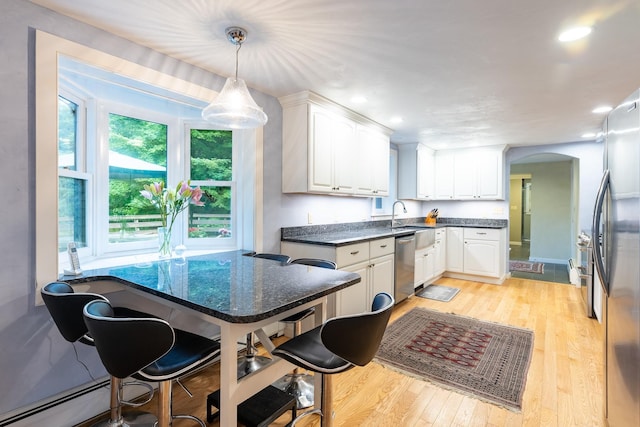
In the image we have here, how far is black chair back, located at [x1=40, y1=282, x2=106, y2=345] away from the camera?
1.39m

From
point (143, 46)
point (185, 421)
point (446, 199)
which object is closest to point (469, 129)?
point (446, 199)

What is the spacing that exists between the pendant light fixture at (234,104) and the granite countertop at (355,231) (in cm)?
137

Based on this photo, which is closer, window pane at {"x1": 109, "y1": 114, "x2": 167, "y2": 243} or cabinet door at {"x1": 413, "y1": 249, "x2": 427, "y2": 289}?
window pane at {"x1": 109, "y1": 114, "x2": 167, "y2": 243}

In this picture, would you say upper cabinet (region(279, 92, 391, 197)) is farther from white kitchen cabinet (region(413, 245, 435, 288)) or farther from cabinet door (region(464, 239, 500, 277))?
cabinet door (region(464, 239, 500, 277))

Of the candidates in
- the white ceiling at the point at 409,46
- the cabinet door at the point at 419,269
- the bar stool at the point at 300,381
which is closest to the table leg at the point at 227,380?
the bar stool at the point at 300,381

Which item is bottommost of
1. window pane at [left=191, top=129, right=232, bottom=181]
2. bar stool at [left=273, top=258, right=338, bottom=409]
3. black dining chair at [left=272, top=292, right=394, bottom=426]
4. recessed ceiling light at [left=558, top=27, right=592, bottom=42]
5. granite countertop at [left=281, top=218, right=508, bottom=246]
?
bar stool at [left=273, top=258, right=338, bottom=409]

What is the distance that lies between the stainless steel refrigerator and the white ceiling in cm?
68

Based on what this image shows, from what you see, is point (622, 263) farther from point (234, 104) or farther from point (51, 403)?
point (51, 403)

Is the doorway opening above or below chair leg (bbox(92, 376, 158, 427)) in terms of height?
above

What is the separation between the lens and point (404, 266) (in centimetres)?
379

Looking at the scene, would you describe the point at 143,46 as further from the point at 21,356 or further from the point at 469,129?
the point at 469,129

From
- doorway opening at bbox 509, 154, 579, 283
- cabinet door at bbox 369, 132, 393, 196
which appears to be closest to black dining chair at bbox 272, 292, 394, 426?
cabinet door at bbox 369, 132, 393, 196

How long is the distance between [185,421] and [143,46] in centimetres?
237

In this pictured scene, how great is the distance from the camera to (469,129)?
13.7 ft
